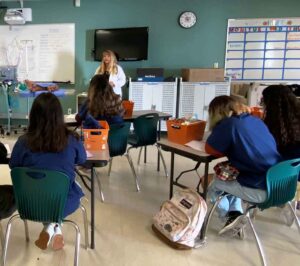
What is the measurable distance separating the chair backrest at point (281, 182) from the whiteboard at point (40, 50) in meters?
4.79

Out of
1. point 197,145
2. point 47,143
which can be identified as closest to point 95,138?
point 47,143

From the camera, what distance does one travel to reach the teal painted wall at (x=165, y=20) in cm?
541

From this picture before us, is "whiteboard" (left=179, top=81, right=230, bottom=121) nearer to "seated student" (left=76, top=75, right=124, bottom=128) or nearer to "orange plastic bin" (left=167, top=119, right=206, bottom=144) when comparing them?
"seated student" (left=76, top=75, right=124, bottom=128)

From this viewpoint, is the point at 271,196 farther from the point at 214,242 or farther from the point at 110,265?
the point at 110,265

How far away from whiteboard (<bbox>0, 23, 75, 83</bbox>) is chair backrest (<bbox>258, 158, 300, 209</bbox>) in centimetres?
479

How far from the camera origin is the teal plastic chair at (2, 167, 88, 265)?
1597 mm

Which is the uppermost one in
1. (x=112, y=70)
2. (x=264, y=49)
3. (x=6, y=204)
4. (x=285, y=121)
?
(x=264, y=49)

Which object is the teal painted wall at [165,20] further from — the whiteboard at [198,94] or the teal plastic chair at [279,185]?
the teal plastic chair at [279,185]

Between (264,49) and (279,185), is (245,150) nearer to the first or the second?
(279,185)

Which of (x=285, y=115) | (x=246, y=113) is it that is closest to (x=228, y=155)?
(x=246, y=113)

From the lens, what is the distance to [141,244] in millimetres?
A: 2262

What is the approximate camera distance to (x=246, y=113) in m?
2.09

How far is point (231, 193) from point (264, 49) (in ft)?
13.4

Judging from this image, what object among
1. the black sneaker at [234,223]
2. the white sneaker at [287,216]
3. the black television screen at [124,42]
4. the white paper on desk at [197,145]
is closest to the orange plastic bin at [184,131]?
the white paper on desk at [197,145]
